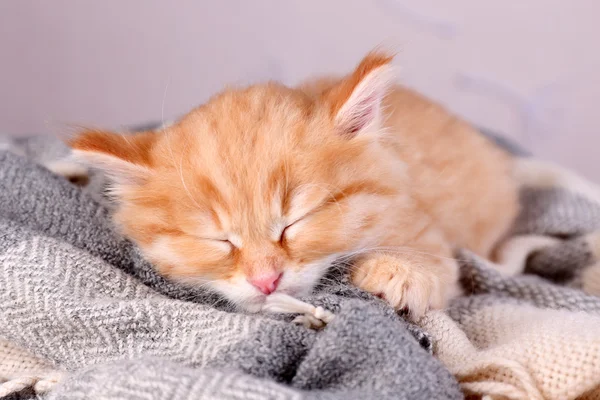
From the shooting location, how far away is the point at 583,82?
2439mm

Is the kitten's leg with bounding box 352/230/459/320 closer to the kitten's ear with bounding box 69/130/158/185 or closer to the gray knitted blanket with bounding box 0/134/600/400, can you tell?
the gray knitted blanket with bounding box 0/134/600/400

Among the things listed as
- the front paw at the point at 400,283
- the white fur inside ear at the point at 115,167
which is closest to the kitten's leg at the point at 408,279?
the front paw at the point at 400,283

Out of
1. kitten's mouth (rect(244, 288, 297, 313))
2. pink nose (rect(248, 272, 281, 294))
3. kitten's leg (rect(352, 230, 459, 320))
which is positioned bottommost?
kitten's leg (rect(352, 230, 459, 320))

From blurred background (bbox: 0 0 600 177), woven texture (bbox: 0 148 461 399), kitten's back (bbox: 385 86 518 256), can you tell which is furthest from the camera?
blurred background (bbox: 0 0 600 177)

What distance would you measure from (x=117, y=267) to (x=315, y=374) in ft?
1.63

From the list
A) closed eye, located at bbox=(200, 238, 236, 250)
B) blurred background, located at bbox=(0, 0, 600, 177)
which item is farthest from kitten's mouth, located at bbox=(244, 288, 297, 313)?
blurred background, located at bbox=(0, 0, 600, 177)

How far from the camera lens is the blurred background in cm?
228

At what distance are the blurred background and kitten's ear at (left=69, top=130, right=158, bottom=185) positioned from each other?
1.07 metres

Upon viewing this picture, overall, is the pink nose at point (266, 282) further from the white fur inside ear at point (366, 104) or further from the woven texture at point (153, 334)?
the white fur inside ear at point (366, 104)

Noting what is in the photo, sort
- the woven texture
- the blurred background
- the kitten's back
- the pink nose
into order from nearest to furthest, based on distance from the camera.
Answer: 1. the woven texture
2. the pink nose
3. the kitten's back
4. the blurred background

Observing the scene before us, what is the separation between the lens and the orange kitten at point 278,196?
1096 millimetres

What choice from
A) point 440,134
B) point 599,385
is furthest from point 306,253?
point 440,134

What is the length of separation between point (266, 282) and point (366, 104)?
0.39 m

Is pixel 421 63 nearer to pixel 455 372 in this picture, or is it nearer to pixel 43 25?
pixel 43 25
